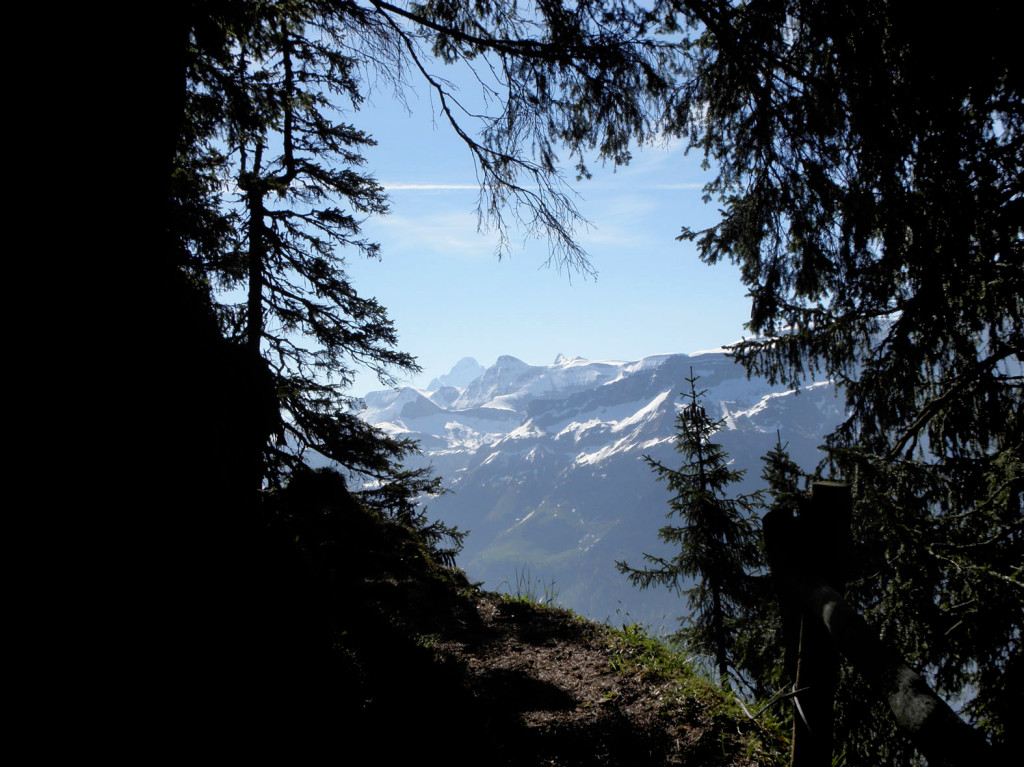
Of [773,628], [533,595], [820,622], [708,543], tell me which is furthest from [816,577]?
[708,543]

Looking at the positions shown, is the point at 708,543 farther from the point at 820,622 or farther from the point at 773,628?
the point at 820,622

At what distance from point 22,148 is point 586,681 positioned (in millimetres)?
4924

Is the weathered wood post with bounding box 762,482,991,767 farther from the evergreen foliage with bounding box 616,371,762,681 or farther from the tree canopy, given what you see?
the evergreen foliage with bounding box 616,371,762,681

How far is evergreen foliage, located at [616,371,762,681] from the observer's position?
11953mm

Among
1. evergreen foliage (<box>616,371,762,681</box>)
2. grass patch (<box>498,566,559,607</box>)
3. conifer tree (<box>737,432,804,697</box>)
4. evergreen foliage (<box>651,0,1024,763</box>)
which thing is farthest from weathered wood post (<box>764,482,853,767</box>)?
evergreen foliage (<box>616,371,762,681</box>)

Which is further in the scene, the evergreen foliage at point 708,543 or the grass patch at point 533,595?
the evergreen foliage at point 708,543

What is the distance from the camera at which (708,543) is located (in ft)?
40.2

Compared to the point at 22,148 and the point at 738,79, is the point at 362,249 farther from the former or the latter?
the point at 22,148

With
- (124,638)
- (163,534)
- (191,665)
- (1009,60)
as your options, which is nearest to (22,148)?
(163,534)

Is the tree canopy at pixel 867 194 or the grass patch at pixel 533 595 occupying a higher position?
the tree canopy at pixel 867 194

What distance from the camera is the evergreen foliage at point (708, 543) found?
39.2 feet

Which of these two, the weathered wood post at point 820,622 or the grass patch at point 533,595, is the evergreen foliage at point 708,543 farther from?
the weathered wood post at point 820,622

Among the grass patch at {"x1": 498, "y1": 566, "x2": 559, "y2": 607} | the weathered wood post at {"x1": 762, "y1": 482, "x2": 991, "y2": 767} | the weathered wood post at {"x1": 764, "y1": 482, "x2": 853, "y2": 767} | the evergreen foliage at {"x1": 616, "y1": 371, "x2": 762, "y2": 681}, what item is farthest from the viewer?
the evergreen foliage at {"x1": 616, "y1": 371, "x2": 762, "y2": 681}

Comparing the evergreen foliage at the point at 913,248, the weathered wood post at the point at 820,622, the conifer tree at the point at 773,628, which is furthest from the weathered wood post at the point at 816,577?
the conifer tree at the point at 773,628
